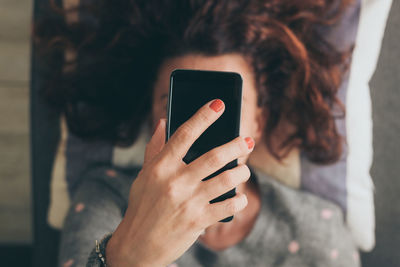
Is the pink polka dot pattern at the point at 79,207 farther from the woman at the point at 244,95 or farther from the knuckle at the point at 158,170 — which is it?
the knuckle at the point at 158,170

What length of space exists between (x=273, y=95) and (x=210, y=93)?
31cm

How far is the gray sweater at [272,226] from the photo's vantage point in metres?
0.64

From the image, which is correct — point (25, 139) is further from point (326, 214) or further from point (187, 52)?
point (326, 214)

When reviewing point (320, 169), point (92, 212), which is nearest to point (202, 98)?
point (92, 212)

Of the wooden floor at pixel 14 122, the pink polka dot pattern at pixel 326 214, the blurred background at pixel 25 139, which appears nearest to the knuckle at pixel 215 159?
the pink polka dot pattern at pixel 326 214

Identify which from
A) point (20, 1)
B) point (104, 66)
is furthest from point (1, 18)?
point (104, 66)

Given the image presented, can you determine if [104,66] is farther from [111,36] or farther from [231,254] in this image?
[231,254]

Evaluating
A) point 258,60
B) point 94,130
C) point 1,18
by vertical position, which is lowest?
point 94,130

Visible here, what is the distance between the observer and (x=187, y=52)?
0.55 m

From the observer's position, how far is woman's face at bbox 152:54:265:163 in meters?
0.52

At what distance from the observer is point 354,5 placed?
686mm

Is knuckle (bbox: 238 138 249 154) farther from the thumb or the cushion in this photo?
the cushion

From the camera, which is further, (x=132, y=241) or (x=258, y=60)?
(x=258, y=60)

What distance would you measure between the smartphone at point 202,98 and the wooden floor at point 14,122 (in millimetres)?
631
